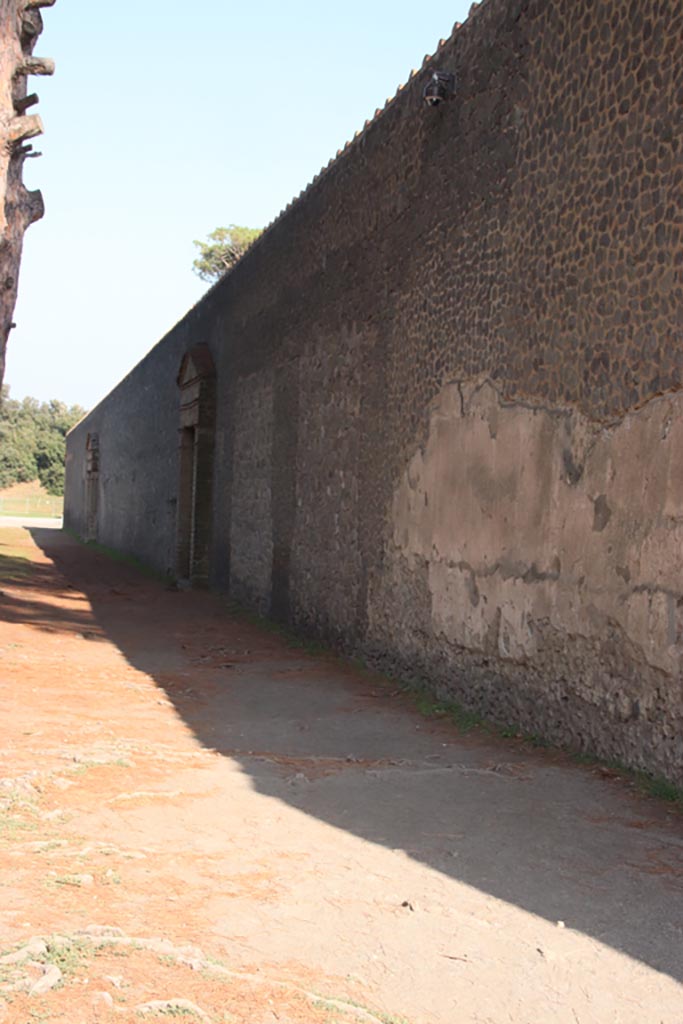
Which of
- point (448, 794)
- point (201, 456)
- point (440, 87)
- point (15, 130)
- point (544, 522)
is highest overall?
point (440, 87)

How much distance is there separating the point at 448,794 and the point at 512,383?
7.83 ft

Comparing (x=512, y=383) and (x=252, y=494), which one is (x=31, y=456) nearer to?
(x=252, y=494)

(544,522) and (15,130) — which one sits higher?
(15,130)

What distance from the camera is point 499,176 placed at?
19.4ft

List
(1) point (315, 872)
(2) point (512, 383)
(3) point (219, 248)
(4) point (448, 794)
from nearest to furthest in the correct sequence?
1. (1) point (315, 872)
2. (4) point (448, 794)
3. (2) point (512, 383)
4. (3) point (219, 248)

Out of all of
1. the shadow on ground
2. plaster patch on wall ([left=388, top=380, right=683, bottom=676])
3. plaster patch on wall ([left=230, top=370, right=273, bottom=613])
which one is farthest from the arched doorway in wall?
plaster patch on wall ([left=388, top=380, right=683, bottom=676])

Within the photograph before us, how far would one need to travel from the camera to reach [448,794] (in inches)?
170

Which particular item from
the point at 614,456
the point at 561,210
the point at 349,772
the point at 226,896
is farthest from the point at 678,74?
the point at 226,896

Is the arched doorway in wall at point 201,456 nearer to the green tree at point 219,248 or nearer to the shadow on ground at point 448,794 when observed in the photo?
the shadow on ground at point 448,794

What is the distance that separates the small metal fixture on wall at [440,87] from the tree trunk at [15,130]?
8.14 feet

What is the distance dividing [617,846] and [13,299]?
629 cm

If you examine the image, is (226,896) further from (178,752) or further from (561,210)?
(561,210)

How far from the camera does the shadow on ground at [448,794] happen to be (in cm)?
315

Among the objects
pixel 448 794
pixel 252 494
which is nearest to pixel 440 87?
pixel 448 794
